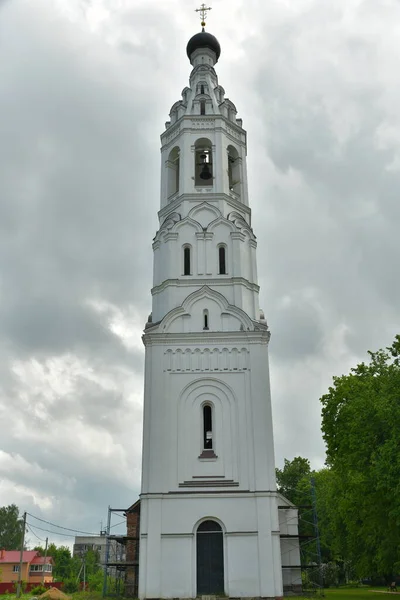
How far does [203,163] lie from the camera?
33.1m

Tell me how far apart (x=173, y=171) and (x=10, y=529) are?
224 feet

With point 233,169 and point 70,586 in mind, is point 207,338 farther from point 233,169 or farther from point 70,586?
point 70,586

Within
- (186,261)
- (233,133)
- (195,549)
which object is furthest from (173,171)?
(195,549)

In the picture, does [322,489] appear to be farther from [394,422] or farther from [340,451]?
[394,422]

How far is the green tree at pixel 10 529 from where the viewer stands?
8100 cm

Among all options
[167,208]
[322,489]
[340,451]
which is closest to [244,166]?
[167,208]

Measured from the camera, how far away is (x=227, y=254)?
29516 millimetres

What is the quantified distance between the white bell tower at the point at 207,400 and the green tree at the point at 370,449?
3.79 metres

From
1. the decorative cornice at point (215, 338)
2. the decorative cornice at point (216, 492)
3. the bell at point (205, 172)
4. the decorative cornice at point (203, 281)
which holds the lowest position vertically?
the decorative cornice at point (216, 492)

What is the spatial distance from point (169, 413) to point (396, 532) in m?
10.7

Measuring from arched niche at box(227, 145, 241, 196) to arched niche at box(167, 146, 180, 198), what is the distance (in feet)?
10.3

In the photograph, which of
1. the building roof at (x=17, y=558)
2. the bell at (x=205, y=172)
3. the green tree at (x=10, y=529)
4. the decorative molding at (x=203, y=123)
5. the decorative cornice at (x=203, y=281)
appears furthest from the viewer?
the green tree at (x=10, y=529)

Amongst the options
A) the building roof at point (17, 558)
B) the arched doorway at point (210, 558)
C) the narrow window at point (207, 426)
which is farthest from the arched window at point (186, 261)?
the building roof at point (17, 558)

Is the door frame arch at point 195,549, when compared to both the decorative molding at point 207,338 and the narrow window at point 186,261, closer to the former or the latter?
the decorative molding at point 207,338
